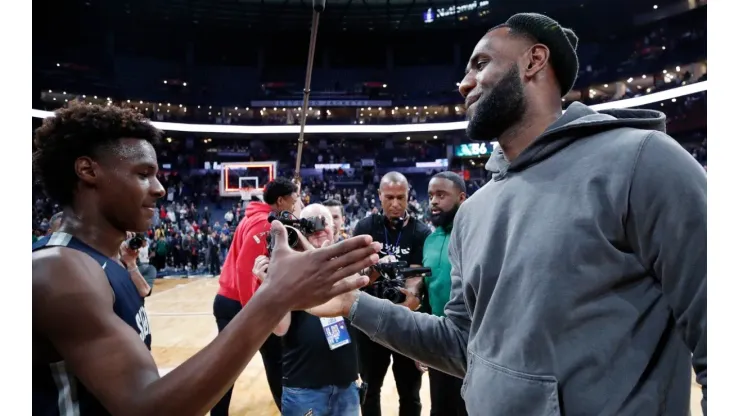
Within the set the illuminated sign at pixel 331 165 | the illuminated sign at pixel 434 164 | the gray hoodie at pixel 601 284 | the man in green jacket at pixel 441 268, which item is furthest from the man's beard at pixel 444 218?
the illuminated sign at pixel 434 164

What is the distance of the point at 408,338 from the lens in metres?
1.59

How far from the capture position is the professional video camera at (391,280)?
2.54 meters

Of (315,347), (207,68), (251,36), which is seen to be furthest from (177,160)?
(315,347)

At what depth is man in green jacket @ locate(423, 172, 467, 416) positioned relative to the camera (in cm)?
335

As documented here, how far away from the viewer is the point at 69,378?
124 centimetres

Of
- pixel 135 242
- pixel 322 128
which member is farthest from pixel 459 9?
pixel 135 242

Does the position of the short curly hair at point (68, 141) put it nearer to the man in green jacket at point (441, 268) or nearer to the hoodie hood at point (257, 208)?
the man in green jacket at point (441, 268)

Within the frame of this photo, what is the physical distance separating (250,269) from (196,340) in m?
3.98

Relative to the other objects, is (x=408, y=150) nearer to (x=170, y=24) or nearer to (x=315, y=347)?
(x=170, y=24)

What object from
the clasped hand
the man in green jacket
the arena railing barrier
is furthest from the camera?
the arena railing barrier

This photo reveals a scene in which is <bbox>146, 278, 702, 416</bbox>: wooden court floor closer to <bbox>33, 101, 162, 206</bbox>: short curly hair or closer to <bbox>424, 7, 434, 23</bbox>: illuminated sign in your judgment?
<bbox>33, 101, 162, 206</bbox>: short curly hair

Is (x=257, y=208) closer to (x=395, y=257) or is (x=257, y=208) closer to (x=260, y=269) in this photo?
(x=395, y=257)

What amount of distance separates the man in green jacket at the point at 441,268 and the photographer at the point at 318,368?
856mm
